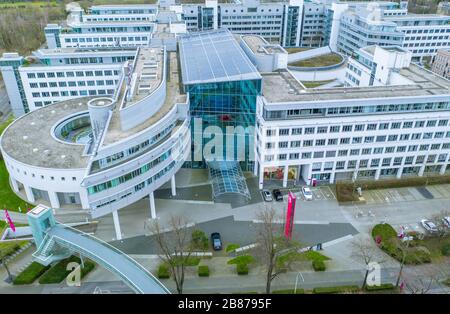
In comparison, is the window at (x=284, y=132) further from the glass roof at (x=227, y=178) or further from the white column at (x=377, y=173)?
the white column at (x=377, y=173)

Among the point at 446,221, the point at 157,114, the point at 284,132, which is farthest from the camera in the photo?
the point at 284,132

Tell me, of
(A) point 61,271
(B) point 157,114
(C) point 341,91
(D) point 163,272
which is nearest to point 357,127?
(C) point 341,91

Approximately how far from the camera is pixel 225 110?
56875mm

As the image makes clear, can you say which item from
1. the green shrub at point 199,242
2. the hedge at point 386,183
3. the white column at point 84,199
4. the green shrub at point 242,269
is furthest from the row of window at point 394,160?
the white column at point 84,199

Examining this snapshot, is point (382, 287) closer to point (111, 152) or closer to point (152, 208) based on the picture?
point (152, 208)

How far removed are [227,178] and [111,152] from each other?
1844 cm

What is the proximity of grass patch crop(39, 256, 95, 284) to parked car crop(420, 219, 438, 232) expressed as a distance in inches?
1731

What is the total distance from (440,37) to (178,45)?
90.8 metres

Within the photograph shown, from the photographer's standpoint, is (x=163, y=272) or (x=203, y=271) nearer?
(x=163, y=272)

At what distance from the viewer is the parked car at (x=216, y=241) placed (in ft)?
146

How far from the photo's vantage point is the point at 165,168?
49.4 m

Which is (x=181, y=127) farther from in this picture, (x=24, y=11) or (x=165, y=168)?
(x=24, y=11)
